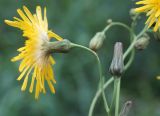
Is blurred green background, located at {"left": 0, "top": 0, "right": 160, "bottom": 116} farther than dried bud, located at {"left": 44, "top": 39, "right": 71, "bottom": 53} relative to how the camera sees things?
Yes

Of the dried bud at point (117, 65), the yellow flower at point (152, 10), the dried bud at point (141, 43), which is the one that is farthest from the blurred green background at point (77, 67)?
the yellow flower at point (152, 10)

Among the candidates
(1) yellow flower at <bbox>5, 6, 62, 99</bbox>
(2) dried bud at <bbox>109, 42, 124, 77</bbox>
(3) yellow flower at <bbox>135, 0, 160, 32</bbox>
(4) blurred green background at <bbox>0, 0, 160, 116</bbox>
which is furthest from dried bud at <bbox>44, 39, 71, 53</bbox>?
(4) blurred green background at <bbox>0, 0, 160, 116</bbox>

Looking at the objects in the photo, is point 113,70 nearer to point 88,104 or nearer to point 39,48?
point 39,48

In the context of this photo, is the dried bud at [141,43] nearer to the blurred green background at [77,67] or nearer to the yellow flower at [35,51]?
the yellow flower at [35,51]

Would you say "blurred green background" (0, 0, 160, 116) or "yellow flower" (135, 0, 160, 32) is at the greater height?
"yellow flower" (135, 0, 160, 32)

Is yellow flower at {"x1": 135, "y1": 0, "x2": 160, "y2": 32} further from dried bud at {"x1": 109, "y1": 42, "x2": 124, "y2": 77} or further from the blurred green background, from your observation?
the blurred green background

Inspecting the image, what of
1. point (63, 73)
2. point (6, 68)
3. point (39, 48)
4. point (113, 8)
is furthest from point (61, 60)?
point (39, 48)
